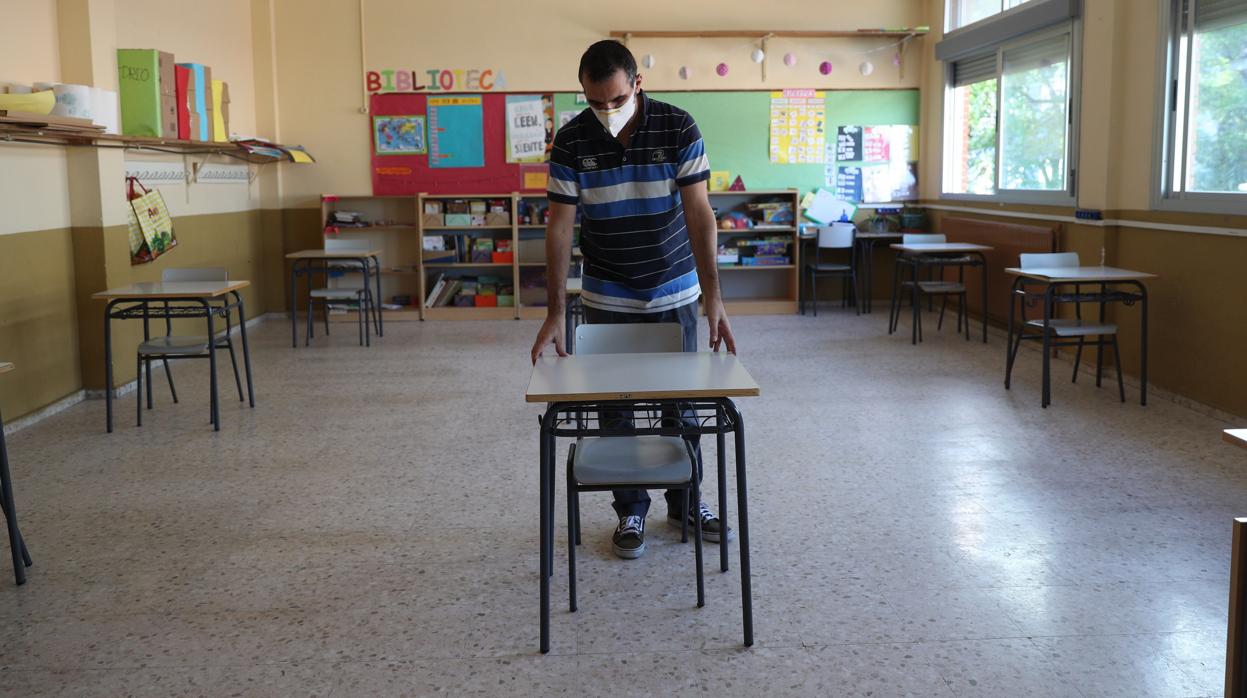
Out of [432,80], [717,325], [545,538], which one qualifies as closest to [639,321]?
[717,325]

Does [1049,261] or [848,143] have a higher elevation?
[848,143]

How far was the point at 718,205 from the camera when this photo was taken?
31.9 ft

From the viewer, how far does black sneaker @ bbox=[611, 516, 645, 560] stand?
332 centimetres

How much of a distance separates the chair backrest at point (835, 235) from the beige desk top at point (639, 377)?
607 centimetres

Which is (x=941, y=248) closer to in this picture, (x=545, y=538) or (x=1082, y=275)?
(x=1082, y=275)

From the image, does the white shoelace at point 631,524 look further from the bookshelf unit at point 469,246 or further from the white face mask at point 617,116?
the bookshelf unit at point 469,246

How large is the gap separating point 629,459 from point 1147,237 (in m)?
4.40

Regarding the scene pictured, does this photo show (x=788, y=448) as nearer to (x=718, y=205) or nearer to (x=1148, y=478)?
(x=1148, y=478)

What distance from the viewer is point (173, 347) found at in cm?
518

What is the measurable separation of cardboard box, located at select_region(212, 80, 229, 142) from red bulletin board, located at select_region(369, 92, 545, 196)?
182 cm

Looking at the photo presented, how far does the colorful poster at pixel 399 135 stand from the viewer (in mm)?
9297

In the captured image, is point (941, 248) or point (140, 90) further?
point (941, 248)

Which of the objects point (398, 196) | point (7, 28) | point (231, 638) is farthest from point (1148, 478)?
point (398, 196)

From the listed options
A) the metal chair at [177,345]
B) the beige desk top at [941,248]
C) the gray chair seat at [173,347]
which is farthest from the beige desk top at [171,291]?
the beige desk top at [941,248]
